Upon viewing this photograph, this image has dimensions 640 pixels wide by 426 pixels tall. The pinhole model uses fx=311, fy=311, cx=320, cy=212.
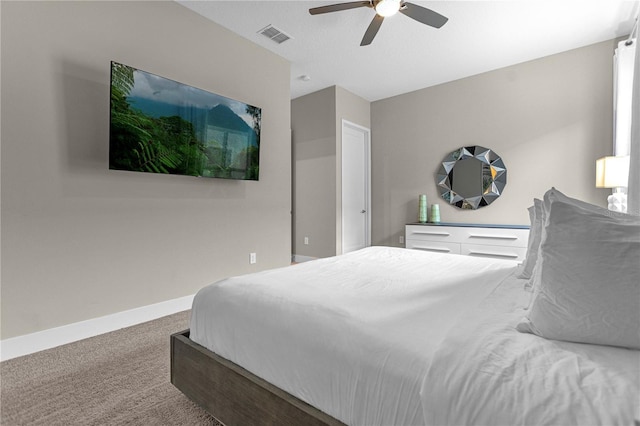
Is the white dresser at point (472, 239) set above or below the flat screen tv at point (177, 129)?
below

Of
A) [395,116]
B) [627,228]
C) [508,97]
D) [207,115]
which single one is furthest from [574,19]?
[207,115]

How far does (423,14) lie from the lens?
248 cm

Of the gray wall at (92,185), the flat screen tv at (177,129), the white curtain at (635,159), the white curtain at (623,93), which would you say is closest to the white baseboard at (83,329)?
the gray wall at (92,185)

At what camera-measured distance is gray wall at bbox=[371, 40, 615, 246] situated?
11.9 ft

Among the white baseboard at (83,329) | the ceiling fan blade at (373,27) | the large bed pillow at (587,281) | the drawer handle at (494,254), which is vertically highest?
the ceiling fan blade at (373,27)

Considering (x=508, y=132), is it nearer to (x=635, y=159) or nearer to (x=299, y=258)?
(x=635, y=159)

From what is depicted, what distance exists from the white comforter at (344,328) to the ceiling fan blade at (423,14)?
2019 mm

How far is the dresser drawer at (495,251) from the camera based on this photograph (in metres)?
3.69

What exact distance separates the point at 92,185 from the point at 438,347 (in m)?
2.57

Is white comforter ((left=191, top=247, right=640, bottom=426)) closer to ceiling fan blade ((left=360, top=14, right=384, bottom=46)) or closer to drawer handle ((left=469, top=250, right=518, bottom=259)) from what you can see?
ceiling fan blade ((left=360, top=14, right=384, bottom=46))

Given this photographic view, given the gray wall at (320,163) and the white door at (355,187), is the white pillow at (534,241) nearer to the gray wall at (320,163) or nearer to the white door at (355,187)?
the gray wall at (320,163)

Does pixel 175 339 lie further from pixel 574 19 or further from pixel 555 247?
pixel 574 19

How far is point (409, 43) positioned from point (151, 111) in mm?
2814

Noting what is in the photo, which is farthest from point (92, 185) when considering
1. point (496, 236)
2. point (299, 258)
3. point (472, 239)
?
point (496, 236)
